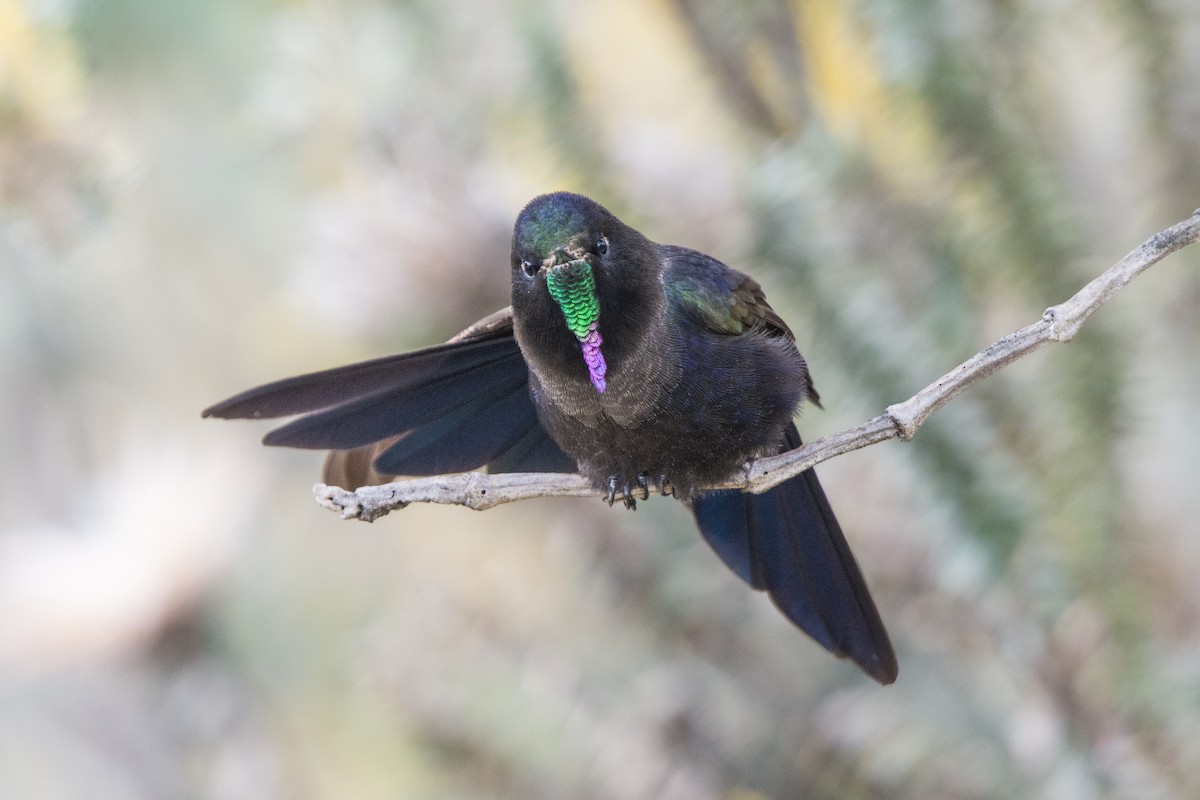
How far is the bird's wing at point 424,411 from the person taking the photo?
2.18 m

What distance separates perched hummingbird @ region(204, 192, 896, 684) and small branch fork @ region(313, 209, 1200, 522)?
18cm

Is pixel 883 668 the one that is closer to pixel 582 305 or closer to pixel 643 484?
pixel 643 484

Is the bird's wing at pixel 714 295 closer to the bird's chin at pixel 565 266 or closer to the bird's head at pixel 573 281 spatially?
the bird's head at pixel 573 281

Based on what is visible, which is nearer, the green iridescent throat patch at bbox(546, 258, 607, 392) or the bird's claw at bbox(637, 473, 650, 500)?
the green iridescent throat patch at bbox(546, 258, 607, 392)

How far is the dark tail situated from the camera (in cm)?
245

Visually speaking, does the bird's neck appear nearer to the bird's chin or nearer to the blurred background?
the bird's chin

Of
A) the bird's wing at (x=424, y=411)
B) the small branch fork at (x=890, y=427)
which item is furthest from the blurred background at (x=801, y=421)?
the small branch fork at (x=890, y=427)

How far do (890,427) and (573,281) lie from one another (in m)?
0.57

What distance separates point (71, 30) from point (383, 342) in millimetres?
1145

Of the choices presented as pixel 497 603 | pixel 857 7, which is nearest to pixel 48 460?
pixel 497 603

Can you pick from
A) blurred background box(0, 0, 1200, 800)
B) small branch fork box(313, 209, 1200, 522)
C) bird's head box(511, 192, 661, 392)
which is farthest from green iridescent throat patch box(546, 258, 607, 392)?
blurred background box(0, 0, 1200, 800)

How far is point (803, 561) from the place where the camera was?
8.41 feet

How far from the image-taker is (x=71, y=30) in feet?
10.8

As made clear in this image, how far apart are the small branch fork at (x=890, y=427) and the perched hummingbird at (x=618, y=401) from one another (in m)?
0.18
